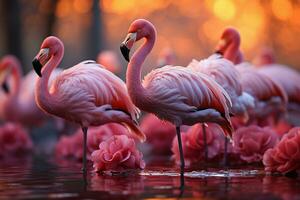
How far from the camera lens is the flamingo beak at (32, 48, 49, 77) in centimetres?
770

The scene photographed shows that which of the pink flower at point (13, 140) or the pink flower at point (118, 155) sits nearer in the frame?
the pink flower at point (118, 155)

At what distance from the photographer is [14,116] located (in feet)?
43.3

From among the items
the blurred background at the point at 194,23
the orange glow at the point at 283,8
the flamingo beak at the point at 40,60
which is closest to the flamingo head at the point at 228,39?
the flamingo beak at the point at 40,60

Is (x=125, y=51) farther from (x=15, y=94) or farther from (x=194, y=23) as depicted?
(x=194, y=23)

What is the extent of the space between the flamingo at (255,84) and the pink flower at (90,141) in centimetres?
152

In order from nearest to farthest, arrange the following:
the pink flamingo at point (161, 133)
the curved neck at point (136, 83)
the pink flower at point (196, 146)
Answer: the curved neck at point (136, 83)
the pink flower at point (196, 146)
the pink flamingo at point (161, 133)

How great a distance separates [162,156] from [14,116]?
3533 mm

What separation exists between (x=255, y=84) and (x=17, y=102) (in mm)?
4621

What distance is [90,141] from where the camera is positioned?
31.3 feet

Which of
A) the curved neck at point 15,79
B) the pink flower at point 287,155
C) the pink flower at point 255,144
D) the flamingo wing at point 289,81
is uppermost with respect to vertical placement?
the curved neck at point 15,79

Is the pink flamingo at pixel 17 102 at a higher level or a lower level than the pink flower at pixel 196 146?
higher

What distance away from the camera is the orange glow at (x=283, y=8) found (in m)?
22.4

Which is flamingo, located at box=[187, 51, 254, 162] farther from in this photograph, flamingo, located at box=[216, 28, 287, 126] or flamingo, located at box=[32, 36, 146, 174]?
flamingo, located at box=[32, 36, 146, 174]

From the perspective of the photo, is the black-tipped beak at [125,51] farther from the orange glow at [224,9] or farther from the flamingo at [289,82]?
the orange glow at [224,9]
